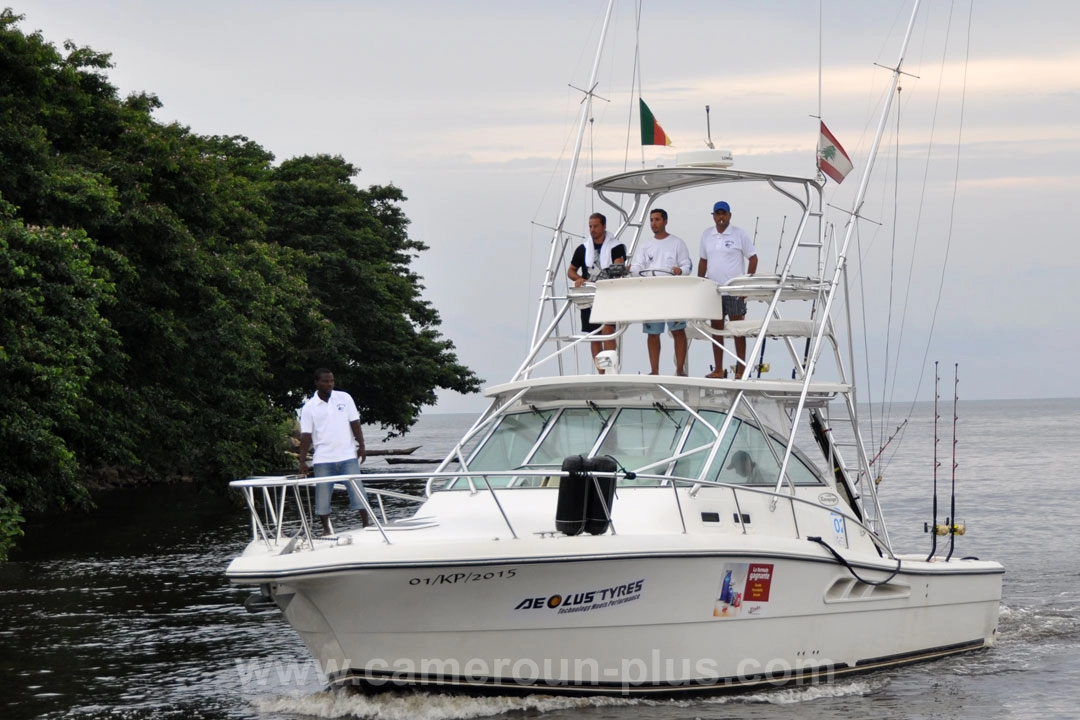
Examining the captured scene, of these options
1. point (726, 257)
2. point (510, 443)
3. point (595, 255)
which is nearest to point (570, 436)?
point (510, 443)

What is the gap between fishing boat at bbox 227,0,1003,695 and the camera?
34.5ft

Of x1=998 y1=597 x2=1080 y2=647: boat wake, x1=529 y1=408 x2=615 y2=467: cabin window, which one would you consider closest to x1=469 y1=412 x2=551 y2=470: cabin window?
x1=529 y1=408 x2=615 y2=467: cabin window

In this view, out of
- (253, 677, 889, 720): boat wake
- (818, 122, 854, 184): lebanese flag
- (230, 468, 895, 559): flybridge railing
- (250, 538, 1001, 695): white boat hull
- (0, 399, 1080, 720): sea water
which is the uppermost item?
(818, 122, 854, 184): lebanese flag

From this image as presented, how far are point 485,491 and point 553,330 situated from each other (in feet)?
8.27

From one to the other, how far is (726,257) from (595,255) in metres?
1.33

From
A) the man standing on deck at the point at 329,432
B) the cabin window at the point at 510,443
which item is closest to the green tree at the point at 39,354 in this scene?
the man standing on deck at the point at 329,432

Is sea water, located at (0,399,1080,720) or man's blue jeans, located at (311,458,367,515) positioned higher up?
man's blue jeans, located at (311,458,367,515)

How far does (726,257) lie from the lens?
14258 mm

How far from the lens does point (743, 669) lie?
11508mm

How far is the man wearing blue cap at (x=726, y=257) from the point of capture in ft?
46.2

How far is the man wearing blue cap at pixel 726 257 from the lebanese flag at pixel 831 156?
3.36 ft

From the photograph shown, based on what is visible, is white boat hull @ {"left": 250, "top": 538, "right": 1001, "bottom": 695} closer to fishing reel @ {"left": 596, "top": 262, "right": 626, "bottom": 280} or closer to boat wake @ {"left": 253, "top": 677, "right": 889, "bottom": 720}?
boat wake @ {"left": 253, "top": 677, "right": 889, "bottom": 720}

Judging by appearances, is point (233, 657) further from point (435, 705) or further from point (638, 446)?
point (638, 446)

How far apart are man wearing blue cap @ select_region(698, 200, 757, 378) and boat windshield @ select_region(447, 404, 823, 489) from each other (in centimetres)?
166
